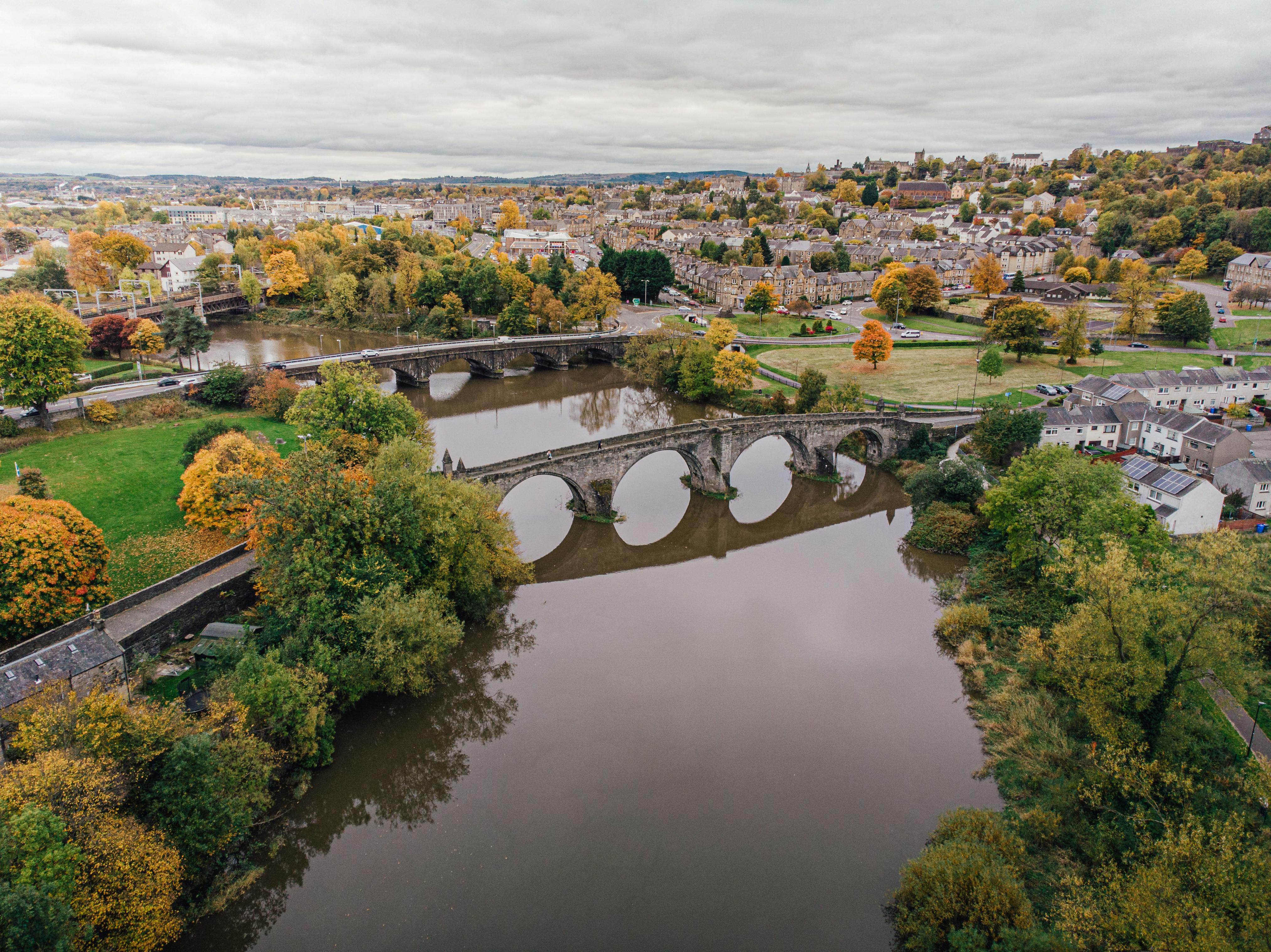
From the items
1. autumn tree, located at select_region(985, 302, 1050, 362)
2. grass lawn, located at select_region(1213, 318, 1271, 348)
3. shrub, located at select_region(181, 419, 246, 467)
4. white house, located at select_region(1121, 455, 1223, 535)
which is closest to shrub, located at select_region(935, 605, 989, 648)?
white house, located at select_region(1121, 455, 1223, 535)

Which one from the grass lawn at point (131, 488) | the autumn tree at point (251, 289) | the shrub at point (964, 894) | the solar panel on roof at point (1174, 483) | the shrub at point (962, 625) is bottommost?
the shrub at point (962, 625)

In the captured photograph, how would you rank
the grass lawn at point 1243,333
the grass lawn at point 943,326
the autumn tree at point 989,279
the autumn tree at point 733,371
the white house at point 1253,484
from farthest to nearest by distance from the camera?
the autumn tree at point 989,279 → the grass lawn at point 943,326 → the grass lawn at point 1243,333 → the autumn tree at point 733,371 → the white house at point 1253,484

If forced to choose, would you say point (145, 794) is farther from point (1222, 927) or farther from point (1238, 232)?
point (1238, 232)

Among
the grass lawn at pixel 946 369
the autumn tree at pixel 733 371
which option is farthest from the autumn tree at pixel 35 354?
the grass lawn at pixel 946 369

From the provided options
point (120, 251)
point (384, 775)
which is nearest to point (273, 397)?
point (384, 775)

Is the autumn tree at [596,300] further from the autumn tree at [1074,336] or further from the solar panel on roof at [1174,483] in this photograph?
the solar panel on roof at [1174,483]

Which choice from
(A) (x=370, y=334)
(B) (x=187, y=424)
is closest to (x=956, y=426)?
(B) (x=187, y=424)
